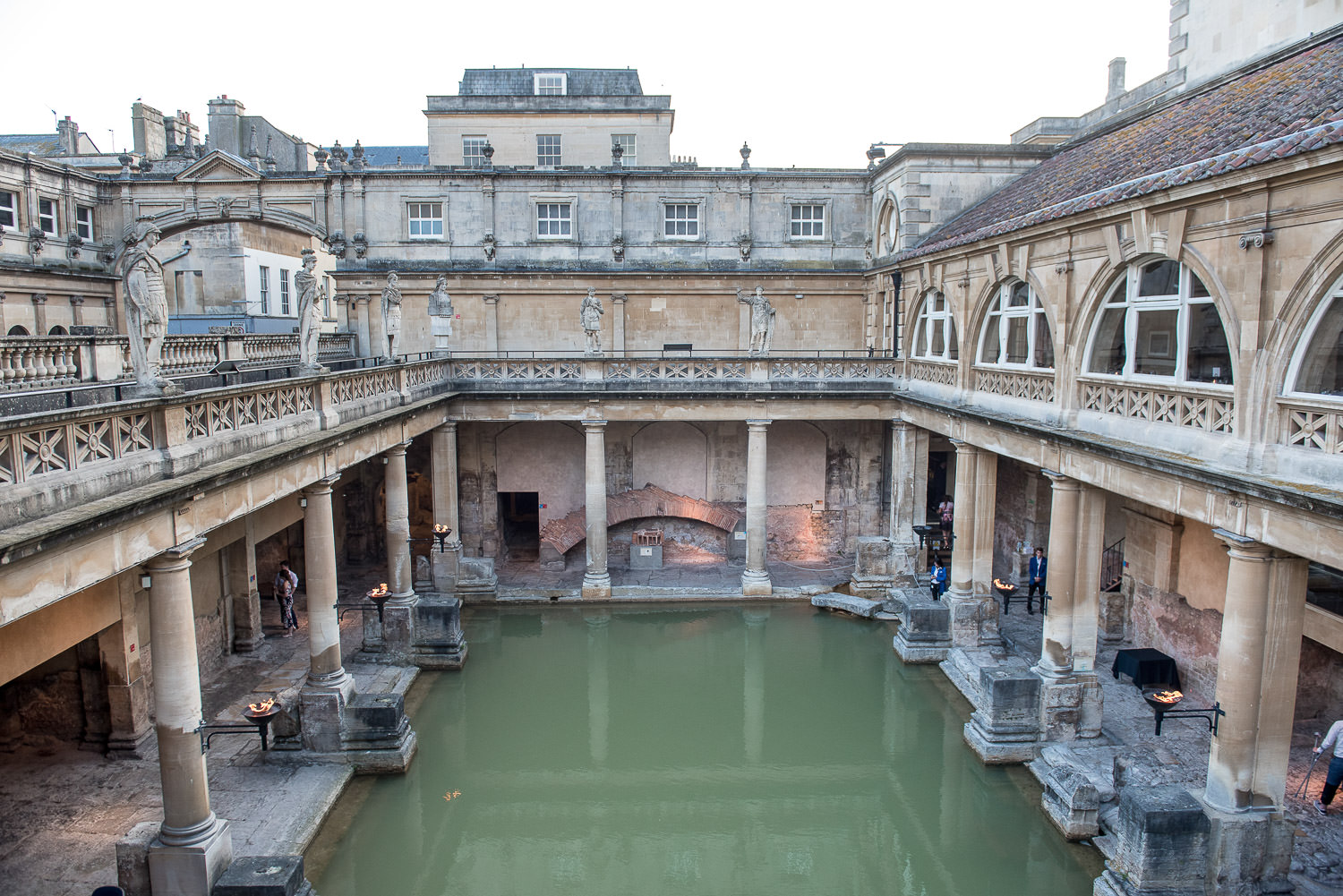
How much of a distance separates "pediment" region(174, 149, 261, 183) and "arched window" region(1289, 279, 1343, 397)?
1072 inches

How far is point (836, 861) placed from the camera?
12.5 metres

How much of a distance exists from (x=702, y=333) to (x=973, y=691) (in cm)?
1470

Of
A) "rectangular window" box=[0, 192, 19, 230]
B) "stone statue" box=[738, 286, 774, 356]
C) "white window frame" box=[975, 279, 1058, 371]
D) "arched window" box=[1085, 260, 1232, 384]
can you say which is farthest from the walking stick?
"rectangular window" box=[0, 192, 19, 230]

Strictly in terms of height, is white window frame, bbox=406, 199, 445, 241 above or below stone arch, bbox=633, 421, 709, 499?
above

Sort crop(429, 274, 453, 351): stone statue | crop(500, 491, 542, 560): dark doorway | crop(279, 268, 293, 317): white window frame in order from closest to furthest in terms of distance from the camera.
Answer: crop(429, 274, 453, 351): stone statue
crop(500, 491, 542, 560): dark doorway
crop(279, 268, 293, 317): white window frame

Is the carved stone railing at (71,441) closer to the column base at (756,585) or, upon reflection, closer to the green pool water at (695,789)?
the green pool water at (695,789)

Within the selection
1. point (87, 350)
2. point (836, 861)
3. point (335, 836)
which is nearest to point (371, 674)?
point (335, 836)

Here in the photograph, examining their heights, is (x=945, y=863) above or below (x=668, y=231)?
below

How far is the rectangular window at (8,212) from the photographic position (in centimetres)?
2653

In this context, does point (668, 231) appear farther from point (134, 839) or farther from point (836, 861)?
point (134, 839)

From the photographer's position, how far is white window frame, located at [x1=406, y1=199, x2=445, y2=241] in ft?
87.9

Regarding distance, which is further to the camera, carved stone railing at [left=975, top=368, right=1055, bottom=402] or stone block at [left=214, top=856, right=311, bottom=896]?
carved stone railing at [left=975, top=368, right=1055, bottom=402]

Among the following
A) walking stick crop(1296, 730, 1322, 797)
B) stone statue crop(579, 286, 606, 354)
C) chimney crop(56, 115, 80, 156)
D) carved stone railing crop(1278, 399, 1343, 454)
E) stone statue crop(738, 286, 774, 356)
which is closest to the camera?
carved stone railing crop(1278, 399, 1343, 454)

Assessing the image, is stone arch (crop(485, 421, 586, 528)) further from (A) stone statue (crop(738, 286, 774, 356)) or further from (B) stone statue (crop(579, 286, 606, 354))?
(A) stone statue (crop(738, 286, 774, 356))
